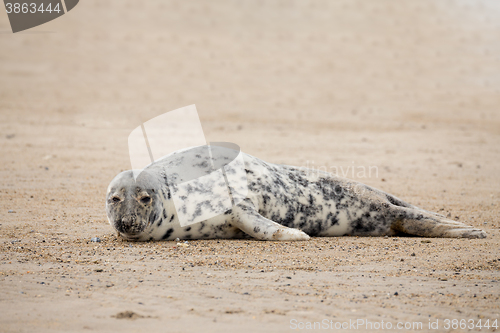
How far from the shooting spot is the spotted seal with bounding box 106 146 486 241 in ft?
15.8

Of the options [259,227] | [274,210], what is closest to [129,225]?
[259,227]

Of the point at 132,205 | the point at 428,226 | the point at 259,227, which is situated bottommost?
the point at 428,226

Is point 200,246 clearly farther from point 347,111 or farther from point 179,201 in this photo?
point 347,111

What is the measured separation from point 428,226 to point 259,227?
1.90 meters

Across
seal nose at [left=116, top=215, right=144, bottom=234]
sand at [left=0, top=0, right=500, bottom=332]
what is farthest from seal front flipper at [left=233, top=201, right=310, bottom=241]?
seal nose at [left=116, top=215, right=144, bottom=234]

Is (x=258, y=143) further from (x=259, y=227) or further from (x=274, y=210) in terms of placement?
(x=259, y=227)

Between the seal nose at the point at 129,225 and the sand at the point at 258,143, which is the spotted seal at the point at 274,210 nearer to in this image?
the seal nose at the point at 129,225

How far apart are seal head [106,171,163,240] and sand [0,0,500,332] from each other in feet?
0.69

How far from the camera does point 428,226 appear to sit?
5.69 m

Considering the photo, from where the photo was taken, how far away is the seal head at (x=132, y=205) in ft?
15.5

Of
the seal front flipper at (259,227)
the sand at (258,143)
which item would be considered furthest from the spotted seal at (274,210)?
the sand at (258,143)

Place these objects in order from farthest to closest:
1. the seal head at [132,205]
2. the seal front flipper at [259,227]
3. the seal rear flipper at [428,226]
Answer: the seal rear flipper at [428,226] → the seal front flipper at [259,227] → the seal head at [132,205]

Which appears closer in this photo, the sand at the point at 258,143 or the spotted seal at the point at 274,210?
the sand at the point at 258,143

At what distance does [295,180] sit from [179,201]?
4.36ft
